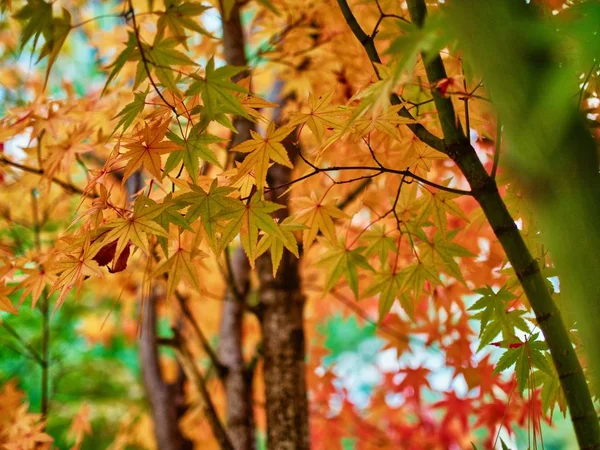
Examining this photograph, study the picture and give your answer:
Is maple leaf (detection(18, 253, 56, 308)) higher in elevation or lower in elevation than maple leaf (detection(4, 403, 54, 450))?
higher

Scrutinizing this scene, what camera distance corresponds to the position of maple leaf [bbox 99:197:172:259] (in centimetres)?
72

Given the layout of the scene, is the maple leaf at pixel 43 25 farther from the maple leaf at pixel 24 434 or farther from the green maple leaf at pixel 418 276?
the maple leaf at pixel 24 434

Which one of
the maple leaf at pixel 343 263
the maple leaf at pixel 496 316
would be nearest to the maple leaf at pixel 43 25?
the maple leaf at pixel 343 263

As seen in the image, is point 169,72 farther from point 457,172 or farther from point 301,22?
point 457,172

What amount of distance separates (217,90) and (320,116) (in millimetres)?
191

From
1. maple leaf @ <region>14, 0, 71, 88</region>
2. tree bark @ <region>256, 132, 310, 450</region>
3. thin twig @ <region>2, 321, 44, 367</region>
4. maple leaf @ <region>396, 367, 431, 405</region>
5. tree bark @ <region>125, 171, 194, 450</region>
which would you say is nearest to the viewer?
maple leaf @ <region>14, 0, 71, 88</region>

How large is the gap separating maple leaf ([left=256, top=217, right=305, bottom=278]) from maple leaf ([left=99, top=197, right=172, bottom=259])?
172 millimetres

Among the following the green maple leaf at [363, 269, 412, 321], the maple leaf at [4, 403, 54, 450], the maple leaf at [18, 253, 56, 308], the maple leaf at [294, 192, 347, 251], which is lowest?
the maple leaf at [4, 403, 54, 450]

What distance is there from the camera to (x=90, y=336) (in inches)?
127

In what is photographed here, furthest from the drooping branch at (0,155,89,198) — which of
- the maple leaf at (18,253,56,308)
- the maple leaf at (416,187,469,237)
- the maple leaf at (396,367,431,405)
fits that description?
the maple leaf at (396,367,431,405)

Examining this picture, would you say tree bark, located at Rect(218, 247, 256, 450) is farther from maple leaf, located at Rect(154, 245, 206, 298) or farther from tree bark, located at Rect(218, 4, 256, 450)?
maple leaf, located at Rect(154, 245, 206, 298)

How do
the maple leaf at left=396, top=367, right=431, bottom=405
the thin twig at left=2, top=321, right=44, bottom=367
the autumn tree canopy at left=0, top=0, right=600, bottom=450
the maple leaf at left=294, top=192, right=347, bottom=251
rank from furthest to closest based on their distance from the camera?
the maple leaf at left=396, top=367, right=431, bottom=405 < the thin twig at left=2, top=321, right=44, bottom=367 < the maple leaf at left=294, top=192, right=347, bottom=251 < the autumn tree canopy at left=0, top=0, right=600, bottom=450

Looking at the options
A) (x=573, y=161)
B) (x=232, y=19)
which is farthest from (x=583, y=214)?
(x=232, y=19)

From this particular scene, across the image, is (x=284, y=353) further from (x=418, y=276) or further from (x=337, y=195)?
(x=418, y=276)
